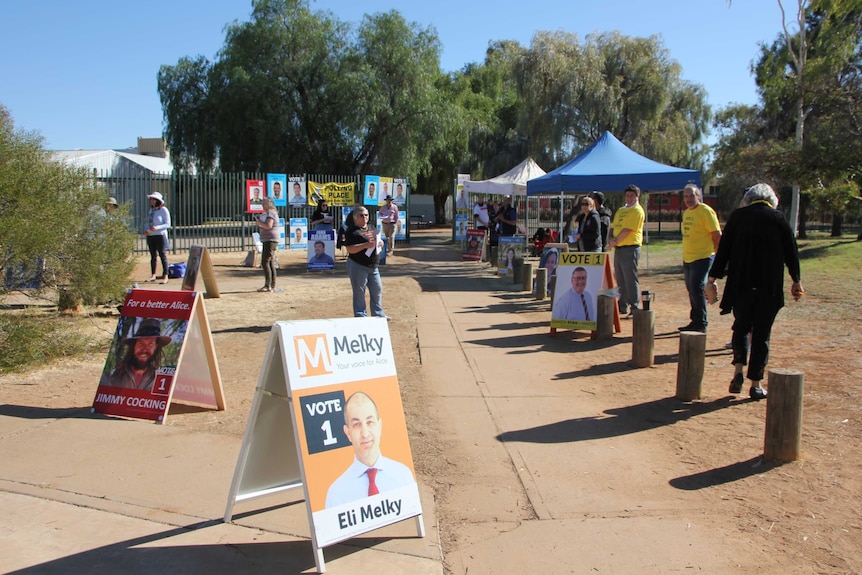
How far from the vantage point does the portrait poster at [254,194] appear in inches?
915

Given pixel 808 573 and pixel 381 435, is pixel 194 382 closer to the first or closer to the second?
pixel 381 435

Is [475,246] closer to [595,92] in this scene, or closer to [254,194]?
[254,194]

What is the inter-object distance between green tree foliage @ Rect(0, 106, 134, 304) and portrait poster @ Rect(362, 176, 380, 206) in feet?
50.0

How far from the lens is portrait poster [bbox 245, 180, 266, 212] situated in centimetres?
2325

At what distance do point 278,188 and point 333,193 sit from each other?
1805 millimetres

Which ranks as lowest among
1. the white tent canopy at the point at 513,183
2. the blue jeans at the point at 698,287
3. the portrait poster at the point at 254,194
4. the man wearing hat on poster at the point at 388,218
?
the blue jeans at the point at 698,287

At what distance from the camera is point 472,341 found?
9.81 meters

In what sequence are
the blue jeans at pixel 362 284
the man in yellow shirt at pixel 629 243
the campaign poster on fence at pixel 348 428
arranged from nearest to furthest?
1. the campaign poster on fence at pixel 348 428
2. the blue jeans at pixel 362 284
3. the man in yellow shirt at pixel 629 243

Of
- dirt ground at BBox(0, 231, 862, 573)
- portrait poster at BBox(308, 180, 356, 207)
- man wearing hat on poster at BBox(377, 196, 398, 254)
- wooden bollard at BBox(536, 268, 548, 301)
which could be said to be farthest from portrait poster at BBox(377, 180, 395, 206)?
dirt ground at BBox(0, 231, 862, 573)

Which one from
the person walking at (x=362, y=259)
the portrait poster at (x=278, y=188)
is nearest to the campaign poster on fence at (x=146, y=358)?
the person walking at (x=362, y=259)

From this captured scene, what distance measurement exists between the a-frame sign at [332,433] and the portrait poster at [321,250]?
14.2 metres

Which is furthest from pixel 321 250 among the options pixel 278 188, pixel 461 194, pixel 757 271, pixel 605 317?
pixel 757 271

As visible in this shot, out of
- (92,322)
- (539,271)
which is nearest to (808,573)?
(92,322)

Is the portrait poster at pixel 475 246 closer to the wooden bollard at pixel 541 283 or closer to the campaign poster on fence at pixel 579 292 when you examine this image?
the wooden bollard at pixel 541 283
